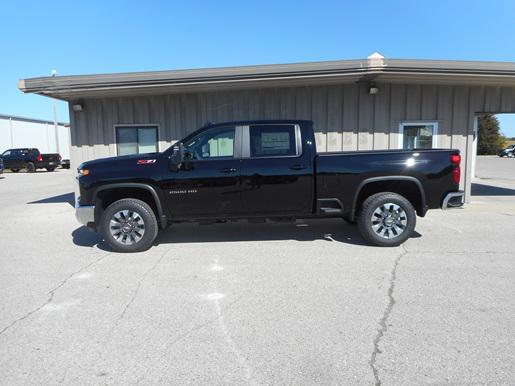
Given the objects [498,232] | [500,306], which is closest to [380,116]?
[498,232]

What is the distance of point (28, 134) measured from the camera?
4209 cm

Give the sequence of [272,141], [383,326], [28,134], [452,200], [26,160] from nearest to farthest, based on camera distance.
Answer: [383,326] → [452,200] → [272,141] → [26,160] → [28,134]

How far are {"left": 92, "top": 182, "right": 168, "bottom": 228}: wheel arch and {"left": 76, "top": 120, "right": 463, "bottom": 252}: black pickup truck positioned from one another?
2 centimetres

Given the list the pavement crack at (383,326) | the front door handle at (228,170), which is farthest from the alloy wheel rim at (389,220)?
the front door handle at (228,170)

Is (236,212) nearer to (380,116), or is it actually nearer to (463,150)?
(380,116)

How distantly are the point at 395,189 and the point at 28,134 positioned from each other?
149 feet

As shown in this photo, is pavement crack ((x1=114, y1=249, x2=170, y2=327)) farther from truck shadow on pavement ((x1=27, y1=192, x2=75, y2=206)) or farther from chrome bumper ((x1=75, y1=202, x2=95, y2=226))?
truck shadow on pavement ((x1=27, y1=192, x2=75, y2=206))

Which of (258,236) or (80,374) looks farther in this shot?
(258,236)

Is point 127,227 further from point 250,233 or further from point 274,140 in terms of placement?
point 274,140

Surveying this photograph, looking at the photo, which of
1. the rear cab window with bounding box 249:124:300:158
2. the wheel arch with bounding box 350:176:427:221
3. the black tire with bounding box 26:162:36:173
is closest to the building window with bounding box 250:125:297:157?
the rear cab window with bounding box 249:124:300:158

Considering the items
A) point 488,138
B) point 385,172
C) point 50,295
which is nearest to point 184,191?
point 50,295

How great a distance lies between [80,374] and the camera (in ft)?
9.16

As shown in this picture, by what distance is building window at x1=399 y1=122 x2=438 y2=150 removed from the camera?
9789 mm

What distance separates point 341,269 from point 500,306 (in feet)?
5.93
